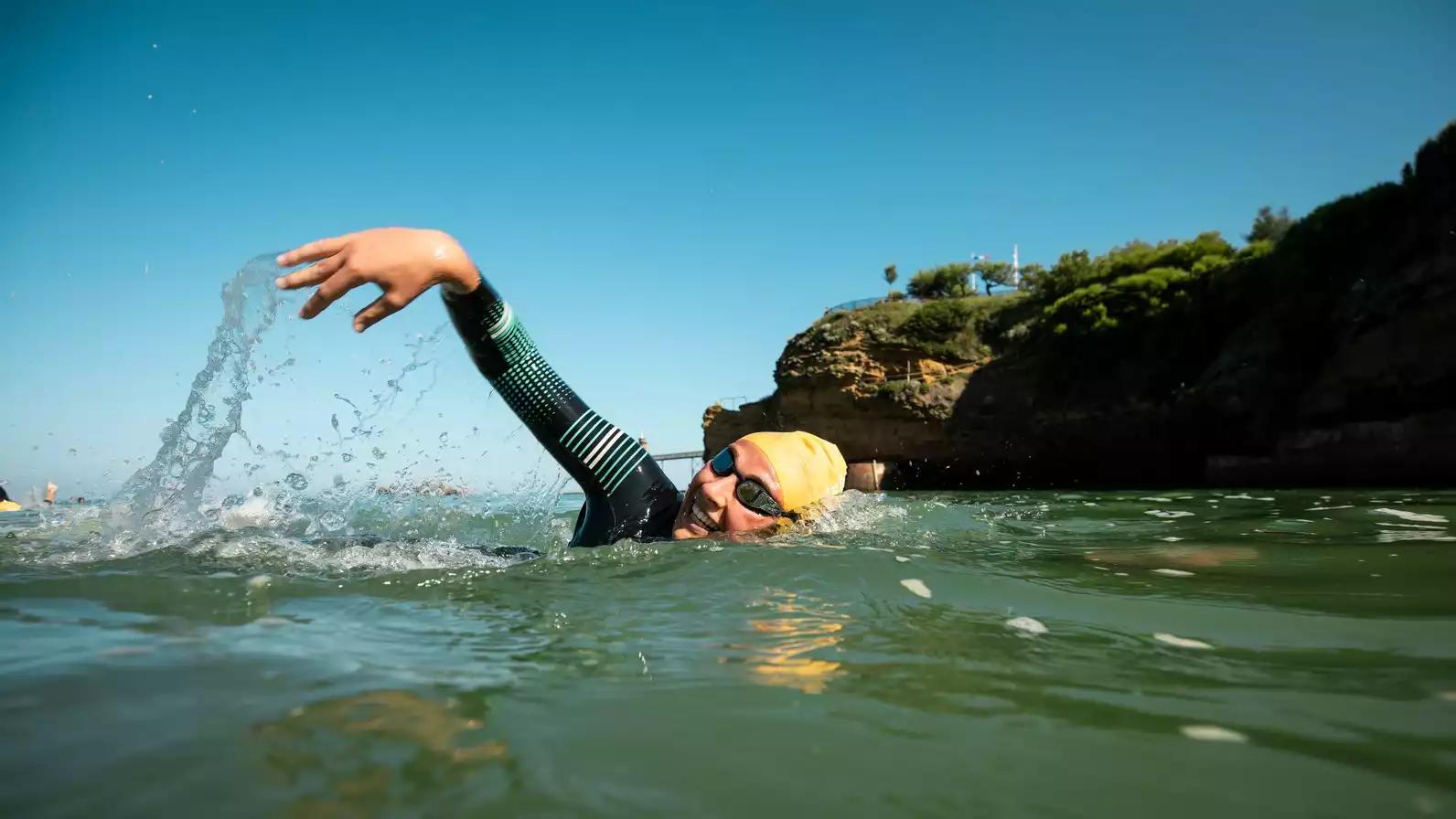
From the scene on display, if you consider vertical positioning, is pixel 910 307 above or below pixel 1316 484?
above

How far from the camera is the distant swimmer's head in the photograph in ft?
11.2

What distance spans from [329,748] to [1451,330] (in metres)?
15.8

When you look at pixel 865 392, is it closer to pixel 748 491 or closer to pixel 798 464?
pixel 798 464

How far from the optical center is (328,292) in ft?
8.15

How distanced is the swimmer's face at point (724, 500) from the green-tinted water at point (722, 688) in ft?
1.26

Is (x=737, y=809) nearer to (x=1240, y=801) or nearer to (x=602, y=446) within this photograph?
(x=1240, y=801)

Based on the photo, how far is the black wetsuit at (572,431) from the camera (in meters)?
3.26

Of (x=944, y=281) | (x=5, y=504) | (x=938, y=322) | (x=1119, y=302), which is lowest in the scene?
(x=5, y=504)

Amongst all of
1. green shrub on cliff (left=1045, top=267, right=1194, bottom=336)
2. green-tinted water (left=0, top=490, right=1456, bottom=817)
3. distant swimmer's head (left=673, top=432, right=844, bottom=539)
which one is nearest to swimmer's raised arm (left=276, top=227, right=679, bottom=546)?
distant swimmer's head (left=673, top=432, right=844, bottom=539)

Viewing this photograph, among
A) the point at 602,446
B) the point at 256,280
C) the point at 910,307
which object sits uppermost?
the point at 910,307

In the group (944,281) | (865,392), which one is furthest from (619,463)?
(944,281)

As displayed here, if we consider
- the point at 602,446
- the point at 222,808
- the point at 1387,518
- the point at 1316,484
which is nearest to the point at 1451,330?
the point at 1316,484

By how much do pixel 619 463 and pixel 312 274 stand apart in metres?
1.52

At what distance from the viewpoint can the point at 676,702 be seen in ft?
4.54
